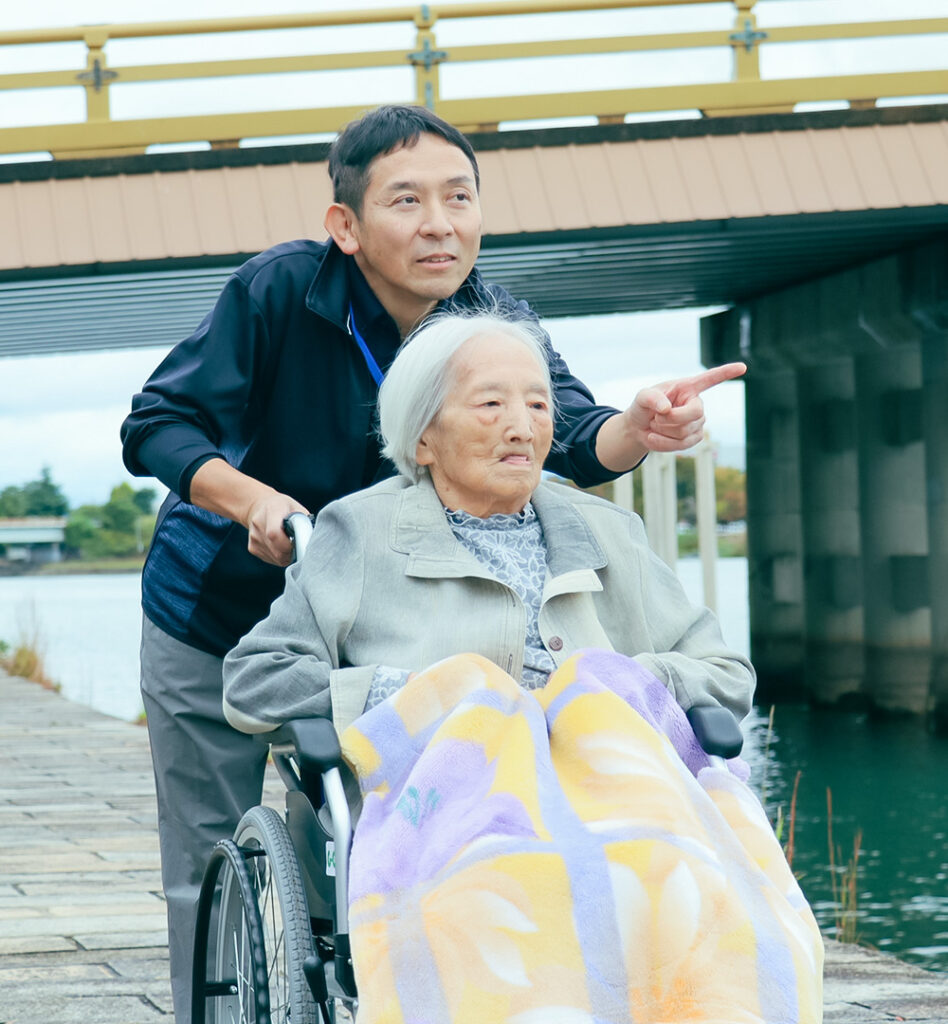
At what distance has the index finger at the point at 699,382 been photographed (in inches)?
97.6

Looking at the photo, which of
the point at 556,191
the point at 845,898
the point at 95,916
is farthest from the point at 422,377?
the point at 556,191

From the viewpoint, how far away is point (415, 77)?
10711mm

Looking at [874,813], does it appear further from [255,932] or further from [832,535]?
[832,535]

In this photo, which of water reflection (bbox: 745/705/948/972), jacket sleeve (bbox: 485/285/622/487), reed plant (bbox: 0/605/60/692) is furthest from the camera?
reed plant (bbox: 0/605/60/692)

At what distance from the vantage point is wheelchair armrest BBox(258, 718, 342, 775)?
86.1 inches

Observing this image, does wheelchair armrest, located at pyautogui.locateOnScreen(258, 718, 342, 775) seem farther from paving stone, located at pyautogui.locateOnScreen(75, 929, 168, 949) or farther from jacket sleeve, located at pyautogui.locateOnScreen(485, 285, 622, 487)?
paving stone, located at pyautogui.locateOnScreen(75, 929, 168, 949)

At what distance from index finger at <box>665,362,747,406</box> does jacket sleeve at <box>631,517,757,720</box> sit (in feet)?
0.77

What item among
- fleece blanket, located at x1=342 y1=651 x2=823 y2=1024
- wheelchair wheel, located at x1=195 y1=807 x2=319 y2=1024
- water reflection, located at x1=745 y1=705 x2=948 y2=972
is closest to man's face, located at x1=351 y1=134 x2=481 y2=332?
fleece blanket, located at x1=342 y1=651 x2=823 y2=1024

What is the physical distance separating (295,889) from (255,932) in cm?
11

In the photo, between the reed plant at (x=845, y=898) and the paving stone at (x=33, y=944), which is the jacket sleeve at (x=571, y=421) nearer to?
the paving stone at (x=33, y=944)

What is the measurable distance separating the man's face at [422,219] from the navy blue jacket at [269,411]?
0.11m

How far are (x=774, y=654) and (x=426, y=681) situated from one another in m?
19.4

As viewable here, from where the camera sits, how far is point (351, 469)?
2828mm

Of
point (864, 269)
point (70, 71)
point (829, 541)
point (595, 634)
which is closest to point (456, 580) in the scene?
point (595, 634)
